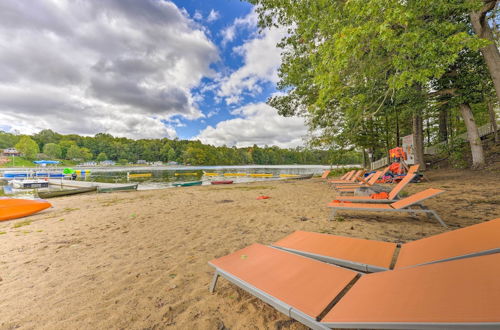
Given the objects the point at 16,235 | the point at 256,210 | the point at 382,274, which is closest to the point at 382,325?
the point at 382,274

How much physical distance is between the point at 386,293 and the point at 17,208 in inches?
383

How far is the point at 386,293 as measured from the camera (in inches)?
47.7

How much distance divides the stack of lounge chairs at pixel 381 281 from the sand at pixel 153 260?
1.25ft

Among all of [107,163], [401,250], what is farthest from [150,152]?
[401,250]

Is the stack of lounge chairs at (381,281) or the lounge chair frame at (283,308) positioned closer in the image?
the stack of lounge chairs at (381,281)

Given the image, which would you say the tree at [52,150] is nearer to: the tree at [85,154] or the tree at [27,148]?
the tree at [27,148]

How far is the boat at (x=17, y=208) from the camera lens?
6.26 metres

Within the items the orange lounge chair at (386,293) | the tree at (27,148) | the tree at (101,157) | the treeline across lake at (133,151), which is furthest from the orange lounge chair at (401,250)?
the tree at (101,157)

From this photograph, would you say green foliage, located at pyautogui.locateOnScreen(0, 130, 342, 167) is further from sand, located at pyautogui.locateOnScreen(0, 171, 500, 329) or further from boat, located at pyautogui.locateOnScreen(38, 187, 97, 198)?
sand, located at pyautogui.locateOnScreen(0, 171, 500, 329)

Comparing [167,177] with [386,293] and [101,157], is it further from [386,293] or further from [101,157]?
[101,157]

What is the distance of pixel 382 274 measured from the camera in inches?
57.2

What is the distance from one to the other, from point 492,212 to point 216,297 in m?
5.95

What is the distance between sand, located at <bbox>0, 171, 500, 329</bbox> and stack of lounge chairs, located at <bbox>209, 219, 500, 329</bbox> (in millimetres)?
381

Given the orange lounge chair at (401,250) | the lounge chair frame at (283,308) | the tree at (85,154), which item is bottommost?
the lounge chair frame at (283,308)
